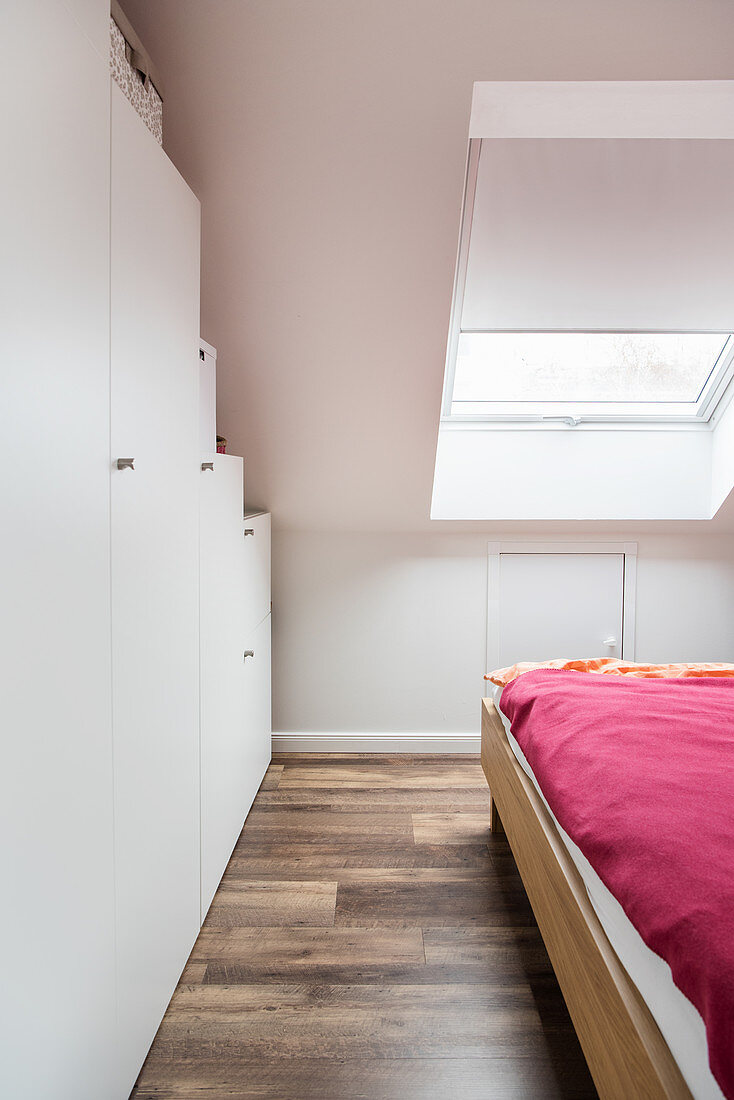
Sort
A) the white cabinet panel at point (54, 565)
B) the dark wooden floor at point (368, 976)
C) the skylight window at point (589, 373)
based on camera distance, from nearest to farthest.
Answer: the white cabinet panel at point (54, 565)
the dark wooden floor at point (368, 976)
the skylight window at point (589, 373)

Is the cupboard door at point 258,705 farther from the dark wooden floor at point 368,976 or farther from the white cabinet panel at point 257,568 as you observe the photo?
the dark wooden floor at point 368,976

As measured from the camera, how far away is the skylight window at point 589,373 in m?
2.76

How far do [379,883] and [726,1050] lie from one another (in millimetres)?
1429

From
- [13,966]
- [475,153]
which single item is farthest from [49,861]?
[475,153]

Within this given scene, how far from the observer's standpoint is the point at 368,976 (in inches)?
66.2

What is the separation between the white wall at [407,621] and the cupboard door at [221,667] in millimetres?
771

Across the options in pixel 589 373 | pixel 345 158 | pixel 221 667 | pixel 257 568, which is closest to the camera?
pixel 345 158

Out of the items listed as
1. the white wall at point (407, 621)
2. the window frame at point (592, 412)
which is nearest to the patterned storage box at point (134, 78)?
the window frame at point (592, 412)

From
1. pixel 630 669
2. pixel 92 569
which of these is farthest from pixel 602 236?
pixel 92 569

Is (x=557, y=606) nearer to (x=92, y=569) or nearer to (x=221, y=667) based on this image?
(x=221, y=667)

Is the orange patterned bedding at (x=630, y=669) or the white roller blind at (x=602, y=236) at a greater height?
the white roller blind at (x=602, y=236)

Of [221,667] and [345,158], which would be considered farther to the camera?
[221,667]

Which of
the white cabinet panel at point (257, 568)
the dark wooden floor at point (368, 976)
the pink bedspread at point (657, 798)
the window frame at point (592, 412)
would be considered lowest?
the dark wooden floor at point (368, 976)

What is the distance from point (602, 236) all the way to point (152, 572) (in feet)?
6.15
